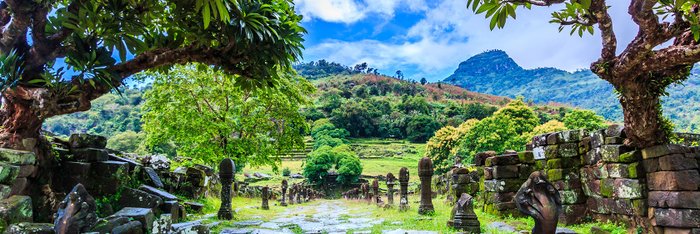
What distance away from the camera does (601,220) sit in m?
7.36

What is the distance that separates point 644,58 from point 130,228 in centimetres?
721

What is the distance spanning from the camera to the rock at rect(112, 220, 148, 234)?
4.98 meters

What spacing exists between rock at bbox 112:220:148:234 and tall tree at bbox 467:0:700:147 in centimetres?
542

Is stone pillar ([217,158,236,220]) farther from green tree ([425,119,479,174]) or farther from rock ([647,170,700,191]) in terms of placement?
green tree ([425,119,479,174])

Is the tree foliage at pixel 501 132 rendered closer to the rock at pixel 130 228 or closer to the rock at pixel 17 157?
the rock at pixel 130 228

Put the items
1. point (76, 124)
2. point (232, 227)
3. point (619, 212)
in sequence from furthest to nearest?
point (76, 124) < point (232, 227) < point (619, 212)

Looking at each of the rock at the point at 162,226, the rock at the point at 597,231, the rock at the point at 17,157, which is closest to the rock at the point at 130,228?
the rock at the point at 162,226

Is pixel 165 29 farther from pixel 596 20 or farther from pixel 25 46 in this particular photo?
pixel 596 20

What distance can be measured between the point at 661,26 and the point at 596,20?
0.77 metres

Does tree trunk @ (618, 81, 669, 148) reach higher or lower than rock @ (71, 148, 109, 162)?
higher

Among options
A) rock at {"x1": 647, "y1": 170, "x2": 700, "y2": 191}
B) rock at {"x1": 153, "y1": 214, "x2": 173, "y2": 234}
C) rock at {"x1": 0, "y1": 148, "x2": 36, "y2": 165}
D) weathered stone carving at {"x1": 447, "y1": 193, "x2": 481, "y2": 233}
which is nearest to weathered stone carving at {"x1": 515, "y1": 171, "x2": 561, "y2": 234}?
weathered stone carving at {"x1": 447, "y1": 193, "x2": 481, "y2": 233}

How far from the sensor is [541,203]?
3943 millimetres

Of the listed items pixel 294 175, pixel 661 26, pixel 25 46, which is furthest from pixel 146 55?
pixel 294 175

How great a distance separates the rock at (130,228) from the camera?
4984 millimetres
